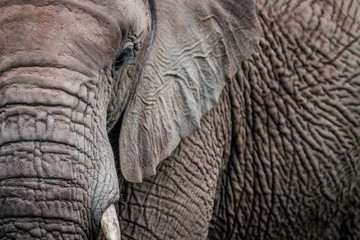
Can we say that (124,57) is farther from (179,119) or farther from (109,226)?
(109,226)

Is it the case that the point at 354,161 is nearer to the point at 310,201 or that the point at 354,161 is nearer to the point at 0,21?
the point at 310,201

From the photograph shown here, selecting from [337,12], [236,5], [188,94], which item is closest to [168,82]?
[188,94]

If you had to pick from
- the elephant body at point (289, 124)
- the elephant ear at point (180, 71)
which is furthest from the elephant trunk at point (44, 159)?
the elephant body at point (289, 124)

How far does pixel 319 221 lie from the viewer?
5727mm

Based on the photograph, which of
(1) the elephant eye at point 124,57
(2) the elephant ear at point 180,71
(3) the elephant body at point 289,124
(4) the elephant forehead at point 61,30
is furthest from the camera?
(3) the elephant body at point 289,124

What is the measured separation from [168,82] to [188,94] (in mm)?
153

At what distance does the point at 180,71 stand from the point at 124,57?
43 cm

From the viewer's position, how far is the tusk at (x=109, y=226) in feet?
12.1

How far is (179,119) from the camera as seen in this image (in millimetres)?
4500

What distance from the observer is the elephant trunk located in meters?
3.51

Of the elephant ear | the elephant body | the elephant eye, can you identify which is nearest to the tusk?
the elephant ear

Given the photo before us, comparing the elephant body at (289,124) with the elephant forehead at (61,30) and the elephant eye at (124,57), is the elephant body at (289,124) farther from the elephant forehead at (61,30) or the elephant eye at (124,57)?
the elephant forehead at (61,30)

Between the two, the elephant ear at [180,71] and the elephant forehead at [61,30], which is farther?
the elephant ear at [180,71]

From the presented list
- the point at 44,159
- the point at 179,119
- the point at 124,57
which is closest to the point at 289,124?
the point at 179,119
